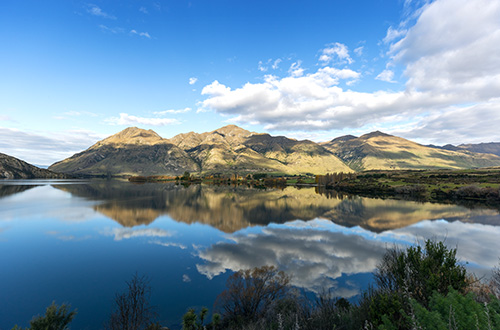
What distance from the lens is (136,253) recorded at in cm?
3441

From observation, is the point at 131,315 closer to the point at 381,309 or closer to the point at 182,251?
the point at 381,309

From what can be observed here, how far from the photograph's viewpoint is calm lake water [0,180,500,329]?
70.3ft

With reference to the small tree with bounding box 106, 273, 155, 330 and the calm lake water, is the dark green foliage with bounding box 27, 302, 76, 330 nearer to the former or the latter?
the small tree with bounding box 106, 273, 155, 330

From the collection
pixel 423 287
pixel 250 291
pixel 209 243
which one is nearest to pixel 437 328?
pixel 423 287

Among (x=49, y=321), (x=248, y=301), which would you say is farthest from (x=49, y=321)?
(x=248, y=301)

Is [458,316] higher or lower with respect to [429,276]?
higher

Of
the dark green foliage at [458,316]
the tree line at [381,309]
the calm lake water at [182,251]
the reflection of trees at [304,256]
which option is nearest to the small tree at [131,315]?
the tree line at [381,309]

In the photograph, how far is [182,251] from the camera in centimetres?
3597

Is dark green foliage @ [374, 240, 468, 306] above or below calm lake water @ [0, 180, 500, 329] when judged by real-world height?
above

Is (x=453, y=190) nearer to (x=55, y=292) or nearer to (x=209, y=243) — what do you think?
(x=209, y=243)

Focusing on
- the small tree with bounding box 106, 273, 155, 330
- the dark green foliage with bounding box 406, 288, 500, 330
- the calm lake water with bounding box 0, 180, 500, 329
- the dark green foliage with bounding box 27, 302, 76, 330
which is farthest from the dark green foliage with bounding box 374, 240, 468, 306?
the dark green foliage with bounding box 27, 302, 76, 330

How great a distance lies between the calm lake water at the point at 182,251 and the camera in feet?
70.3

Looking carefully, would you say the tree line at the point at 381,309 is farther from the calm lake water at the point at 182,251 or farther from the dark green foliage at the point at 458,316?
the calm lake water at the point at 182,251

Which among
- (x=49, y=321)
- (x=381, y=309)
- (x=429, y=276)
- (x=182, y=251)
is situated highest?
(x=381, y=309)
